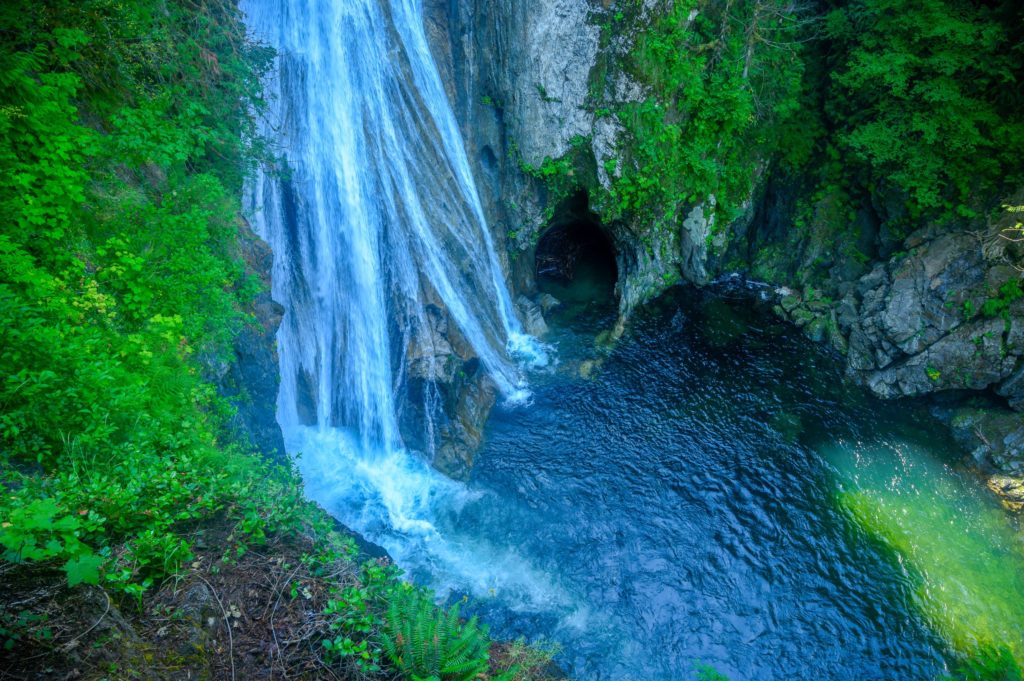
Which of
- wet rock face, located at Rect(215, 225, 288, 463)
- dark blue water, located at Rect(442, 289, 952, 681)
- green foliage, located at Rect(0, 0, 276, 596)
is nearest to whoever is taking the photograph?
green foliage, located at Rect(0, 0, 276, 596)

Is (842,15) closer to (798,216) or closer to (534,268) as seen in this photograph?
(798,216)

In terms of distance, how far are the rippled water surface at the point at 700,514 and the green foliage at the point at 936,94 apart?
215 inches

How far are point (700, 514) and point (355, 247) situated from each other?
1011cm

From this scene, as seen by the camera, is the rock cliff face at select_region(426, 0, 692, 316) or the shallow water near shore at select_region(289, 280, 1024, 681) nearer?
the shallow water near shore at select_region(289, 280, 1024, 681)

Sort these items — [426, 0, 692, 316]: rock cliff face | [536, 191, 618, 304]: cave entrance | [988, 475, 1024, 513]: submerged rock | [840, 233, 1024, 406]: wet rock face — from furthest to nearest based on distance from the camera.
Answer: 1. [536, 191, 618, 304]: cave entrance
2. [426, 0, 692, 316]: rock cliff face
3. [840, 233, 1024, 406]: wet rock face
4. [988, 475, 1024, 513]: submerged rock

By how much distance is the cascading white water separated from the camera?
11.0 meters

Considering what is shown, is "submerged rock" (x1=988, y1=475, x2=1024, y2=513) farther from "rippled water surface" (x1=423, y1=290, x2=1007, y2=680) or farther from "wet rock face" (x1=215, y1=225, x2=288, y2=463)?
"wet rock face" (x1=215, y1=225, x2=288, y2=463)

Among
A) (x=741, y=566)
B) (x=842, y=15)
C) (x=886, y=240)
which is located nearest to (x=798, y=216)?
(x=886, y=240)

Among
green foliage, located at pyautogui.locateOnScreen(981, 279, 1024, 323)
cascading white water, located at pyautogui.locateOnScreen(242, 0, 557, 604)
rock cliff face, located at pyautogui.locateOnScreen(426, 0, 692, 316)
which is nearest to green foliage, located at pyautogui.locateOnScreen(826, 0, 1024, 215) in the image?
green foliage, located at pyautogui.locateOnScreen(981, 279, 1024, 323)

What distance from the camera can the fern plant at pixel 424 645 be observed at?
435 centimetres

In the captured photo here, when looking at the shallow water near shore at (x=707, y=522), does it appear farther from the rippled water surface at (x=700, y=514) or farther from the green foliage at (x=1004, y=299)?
the green foliage at (x=1004, y=299)

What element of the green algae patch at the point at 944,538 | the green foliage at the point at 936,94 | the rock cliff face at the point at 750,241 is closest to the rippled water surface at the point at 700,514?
the green algae patch at the point at 944,538

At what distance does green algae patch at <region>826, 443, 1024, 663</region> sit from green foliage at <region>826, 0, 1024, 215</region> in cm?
731

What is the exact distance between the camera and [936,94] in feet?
39.7
